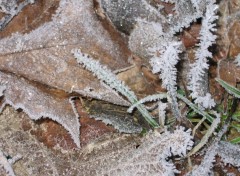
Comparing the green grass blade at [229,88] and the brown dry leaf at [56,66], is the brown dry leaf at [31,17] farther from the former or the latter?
the green grass blade at [229,88]

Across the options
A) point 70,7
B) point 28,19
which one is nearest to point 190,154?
point 70,7

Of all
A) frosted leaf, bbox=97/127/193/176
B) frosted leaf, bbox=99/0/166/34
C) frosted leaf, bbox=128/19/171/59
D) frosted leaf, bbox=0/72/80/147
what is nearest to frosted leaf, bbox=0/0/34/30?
frosted leaf, bbox=0/72/80/147

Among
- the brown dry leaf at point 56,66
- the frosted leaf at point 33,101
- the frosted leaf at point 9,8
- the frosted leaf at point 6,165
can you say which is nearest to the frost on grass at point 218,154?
the brown dry leaf at point 56,66

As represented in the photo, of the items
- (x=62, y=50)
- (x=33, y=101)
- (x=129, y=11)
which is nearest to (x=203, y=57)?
(x=129, y=11)

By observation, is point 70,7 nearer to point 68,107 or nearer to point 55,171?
point 68,107

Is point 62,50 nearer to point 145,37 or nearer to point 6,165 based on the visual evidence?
point 145,37

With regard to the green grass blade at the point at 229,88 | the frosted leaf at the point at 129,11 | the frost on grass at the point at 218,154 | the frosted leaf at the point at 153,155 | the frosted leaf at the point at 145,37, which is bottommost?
the frost on grass at the point at 218,154
